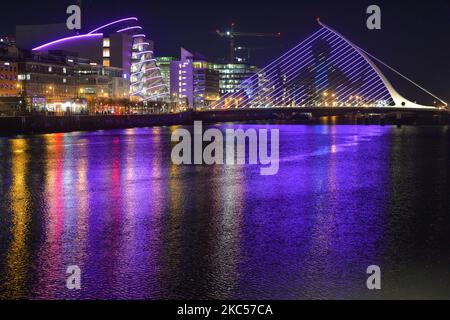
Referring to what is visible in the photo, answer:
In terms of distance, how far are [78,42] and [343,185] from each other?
3014 inches

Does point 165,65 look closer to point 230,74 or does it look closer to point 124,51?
point 230,74

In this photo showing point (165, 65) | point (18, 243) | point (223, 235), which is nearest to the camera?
point (18, 243)

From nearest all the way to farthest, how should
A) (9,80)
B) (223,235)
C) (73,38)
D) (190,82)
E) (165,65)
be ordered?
(223,235) < (9,80) < (73,38) < (190,82) < (165,65)

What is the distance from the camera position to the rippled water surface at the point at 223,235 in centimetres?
704

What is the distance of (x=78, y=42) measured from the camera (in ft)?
287

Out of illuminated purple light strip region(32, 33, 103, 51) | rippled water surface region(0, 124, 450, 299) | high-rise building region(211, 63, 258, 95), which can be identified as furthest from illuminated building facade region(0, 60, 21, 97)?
high-rise building region(211, 63, 258, 95)

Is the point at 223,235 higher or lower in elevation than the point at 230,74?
lower

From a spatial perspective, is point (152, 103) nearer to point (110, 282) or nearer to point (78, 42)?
point (78, 42)

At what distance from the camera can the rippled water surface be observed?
704cm

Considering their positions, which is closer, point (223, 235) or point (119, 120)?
point (223, 235)

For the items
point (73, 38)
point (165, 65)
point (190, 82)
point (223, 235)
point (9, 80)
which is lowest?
point (223, 235)

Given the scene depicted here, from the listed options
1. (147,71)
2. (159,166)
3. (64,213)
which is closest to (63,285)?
(64,213)

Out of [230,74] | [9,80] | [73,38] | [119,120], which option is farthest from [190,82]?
[9,80]

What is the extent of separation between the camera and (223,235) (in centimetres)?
967
